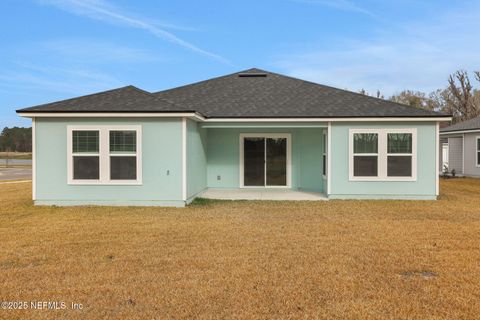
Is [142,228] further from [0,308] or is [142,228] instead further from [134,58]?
[134,58]

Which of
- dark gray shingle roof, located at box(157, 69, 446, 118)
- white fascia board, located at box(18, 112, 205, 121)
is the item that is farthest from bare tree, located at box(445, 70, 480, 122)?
white fascia board, located at box(18, 112, 205, 121)

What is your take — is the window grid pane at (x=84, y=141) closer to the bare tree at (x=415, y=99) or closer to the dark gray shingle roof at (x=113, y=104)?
the dark gray shingle roof at (x=113, y=104)

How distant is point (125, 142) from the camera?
11.2 metres

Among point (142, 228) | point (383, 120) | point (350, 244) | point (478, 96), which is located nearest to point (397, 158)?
point (383, 120)

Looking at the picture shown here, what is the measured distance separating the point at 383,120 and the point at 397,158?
4.08 feet

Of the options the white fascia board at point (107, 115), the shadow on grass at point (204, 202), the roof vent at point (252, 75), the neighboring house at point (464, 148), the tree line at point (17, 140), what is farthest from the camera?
the tree line at point (17, 140)

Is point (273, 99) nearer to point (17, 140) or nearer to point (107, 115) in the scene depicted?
point (107, 115)

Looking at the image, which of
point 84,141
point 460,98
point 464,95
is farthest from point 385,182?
point 460,98

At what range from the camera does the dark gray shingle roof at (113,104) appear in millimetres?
11000

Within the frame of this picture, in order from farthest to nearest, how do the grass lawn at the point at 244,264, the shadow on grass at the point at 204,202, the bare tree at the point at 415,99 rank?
1. the bare tree at the point at 415,99
2. the shadow on grass at the point at 204,202
3. the grass lawn at the point at 244,264

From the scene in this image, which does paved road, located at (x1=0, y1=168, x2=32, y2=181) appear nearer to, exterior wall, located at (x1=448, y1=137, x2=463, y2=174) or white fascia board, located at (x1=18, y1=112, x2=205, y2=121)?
white fascia board, located at (x1=18, y1=112, x2=205, y2=121)

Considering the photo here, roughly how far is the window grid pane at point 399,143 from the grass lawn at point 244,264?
2818 mm

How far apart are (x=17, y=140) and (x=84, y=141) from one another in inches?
2774

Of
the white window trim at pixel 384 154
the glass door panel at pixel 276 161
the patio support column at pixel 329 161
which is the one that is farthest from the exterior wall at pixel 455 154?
the patio support column at pixel 329 161
